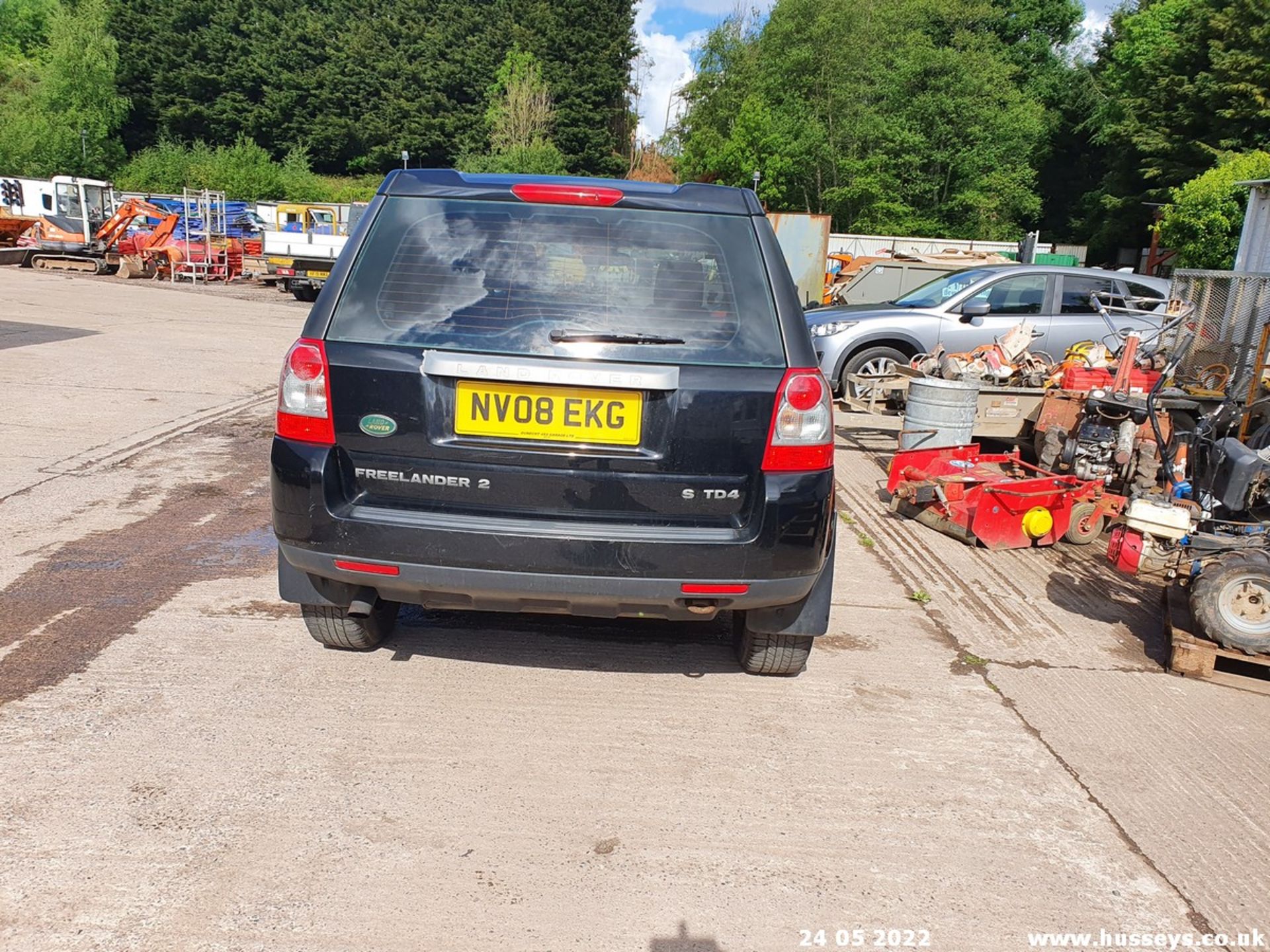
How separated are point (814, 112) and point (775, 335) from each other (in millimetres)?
44071

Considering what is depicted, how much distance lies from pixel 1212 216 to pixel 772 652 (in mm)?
25976

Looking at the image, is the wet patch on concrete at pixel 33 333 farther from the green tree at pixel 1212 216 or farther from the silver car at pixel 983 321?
the green tree at pixel 1212 216

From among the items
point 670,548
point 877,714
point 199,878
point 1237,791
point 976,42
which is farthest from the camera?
point 976,42

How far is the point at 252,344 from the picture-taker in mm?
14461

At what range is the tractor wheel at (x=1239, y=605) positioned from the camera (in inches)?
159

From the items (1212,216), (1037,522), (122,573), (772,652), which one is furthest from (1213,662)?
(1212,216)

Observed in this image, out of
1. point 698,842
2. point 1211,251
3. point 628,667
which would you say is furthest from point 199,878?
point 1211,251

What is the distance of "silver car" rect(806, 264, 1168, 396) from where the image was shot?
1048 cm

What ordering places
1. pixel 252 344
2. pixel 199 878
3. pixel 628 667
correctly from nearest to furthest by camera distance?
pixel 199 878 < pixel 628 667 < pixel 252 344

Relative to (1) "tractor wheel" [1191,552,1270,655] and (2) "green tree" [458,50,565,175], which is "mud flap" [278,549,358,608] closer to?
(1) "tractor wheel" [1191,552,1270,655]

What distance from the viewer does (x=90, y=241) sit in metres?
29.5

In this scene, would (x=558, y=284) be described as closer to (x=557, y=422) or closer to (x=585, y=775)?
(x=557, y=422)

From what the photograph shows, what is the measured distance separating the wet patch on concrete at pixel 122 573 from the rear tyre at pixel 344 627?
88 cm

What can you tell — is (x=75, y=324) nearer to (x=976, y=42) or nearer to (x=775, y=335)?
(x=775, y=335)
